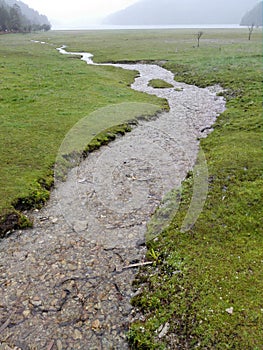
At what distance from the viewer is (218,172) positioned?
1473 centimetres

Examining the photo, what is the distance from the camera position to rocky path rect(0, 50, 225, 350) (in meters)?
7.84

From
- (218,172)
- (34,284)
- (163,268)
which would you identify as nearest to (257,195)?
(218,172)

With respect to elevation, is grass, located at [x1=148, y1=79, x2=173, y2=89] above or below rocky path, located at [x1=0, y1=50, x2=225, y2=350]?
above

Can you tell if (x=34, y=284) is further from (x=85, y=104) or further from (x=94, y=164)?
(x=85, y=104)

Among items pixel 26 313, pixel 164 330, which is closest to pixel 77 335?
pixel 26 313

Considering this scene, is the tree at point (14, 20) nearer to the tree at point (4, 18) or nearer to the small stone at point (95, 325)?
the tree at point (4, 18)

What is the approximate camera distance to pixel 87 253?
34.3 feet

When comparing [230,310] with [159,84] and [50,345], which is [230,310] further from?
[159,84]

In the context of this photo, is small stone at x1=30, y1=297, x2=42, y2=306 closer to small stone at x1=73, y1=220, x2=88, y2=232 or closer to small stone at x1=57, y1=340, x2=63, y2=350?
small stone at x1=57, y1=340, x2=63, y2=350

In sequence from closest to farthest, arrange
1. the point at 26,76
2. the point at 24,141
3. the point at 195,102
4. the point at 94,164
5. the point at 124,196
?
the point at 124,196
the point at 94,164
the point at 24,141
the point at 195,102
the point at 26,76

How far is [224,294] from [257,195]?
5.69 metres

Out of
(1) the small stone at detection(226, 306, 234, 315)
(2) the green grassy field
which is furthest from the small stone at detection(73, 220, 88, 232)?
(1) the small stone at detection(226, 306, 234, 315)

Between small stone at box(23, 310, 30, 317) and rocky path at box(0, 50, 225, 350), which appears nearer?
rocky path at box(0, 50, 225, 350)

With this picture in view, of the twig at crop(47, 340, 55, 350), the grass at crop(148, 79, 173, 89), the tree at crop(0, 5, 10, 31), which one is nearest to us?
the twig at crop(47, 340, 55, 350)
